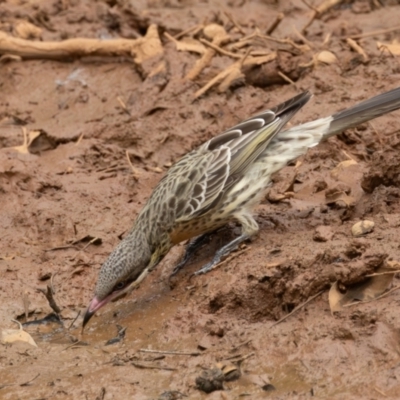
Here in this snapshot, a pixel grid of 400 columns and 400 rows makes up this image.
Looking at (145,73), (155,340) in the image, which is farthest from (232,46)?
(155,340)

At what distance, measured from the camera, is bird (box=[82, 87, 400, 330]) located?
8.21m

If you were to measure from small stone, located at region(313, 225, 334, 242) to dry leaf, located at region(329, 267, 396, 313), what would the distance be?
2.59 feet

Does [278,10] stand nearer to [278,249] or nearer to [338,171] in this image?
[338,171]

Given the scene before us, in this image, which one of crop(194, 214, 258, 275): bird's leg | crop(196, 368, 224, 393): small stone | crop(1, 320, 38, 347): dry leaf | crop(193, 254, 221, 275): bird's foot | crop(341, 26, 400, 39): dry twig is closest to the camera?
crop(196, 368, 224, 393): small stone

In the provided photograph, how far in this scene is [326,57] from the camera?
1087 cm

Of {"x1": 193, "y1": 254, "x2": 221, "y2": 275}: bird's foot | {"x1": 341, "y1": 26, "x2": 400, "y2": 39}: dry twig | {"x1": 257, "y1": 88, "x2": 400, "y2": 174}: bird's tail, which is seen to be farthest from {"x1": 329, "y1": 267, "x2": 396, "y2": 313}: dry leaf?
{"x1": 341, "y1": 26, "x2": 400, "y2": 39}: dry twig

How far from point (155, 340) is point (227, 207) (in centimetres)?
144

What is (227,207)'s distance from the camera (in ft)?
27.4

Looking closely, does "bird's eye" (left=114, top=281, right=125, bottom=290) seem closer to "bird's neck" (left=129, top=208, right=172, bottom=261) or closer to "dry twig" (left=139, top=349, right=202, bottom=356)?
"bird's neck" (left=129, top=208, right=172, bottom=261)

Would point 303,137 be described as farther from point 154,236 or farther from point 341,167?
point 154,236

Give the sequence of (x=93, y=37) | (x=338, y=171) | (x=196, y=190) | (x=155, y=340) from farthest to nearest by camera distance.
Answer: (x=93, y=37) < (x=338, y=171) < (x=196, y=190) < (x=155, y=340)

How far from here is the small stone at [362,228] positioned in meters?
7.67

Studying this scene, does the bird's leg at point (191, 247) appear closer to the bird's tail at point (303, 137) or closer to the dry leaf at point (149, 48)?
the bird's tail at point (303, 137)

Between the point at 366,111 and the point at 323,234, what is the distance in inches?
53.6
